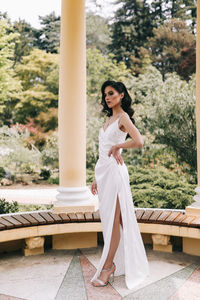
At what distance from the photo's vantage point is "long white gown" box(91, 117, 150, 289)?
187 inches

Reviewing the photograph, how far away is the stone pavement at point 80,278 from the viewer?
4.48 meters

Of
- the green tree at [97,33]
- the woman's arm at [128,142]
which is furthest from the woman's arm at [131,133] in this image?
the green tree at [97,33]

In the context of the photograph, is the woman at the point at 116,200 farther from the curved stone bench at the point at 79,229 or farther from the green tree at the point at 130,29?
the green tree at the point at 130,29

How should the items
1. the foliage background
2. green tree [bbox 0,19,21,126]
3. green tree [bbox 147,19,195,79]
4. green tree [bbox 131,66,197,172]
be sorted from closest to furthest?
1. green tree [bbox 131,66,197,172]
2. the foliage background
3. green tree [bbox 0,19,21,126]
4. green tree [bbox 147,19,195,79]

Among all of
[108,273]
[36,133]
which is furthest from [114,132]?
[36,133]

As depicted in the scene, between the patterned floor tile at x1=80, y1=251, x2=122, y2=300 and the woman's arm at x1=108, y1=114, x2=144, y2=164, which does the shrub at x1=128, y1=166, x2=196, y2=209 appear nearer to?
the patterned floor tile at x1=80, y1=251, x2=122, y2=300

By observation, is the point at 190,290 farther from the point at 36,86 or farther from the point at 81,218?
the point at 36,86

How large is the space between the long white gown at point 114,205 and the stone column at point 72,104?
2.12m

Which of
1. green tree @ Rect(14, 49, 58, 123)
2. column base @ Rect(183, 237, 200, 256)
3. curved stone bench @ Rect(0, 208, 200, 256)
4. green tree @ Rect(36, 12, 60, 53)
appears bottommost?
column base @ Rect(183, 237, 200, 256)

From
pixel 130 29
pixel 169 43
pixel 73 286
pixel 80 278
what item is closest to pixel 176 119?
pixel 80 278

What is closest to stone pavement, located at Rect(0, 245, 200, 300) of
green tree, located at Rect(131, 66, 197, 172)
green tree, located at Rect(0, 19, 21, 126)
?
green tree, located at Rect(131, 66, 197, 172)

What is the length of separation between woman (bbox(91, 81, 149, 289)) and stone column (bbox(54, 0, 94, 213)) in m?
2.16

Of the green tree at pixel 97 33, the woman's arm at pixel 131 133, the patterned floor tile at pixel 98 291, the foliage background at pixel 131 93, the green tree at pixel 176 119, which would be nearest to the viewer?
the patterned floor tile at pixel 98 291

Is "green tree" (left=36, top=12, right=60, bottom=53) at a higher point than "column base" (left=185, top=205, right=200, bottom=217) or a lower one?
higher
